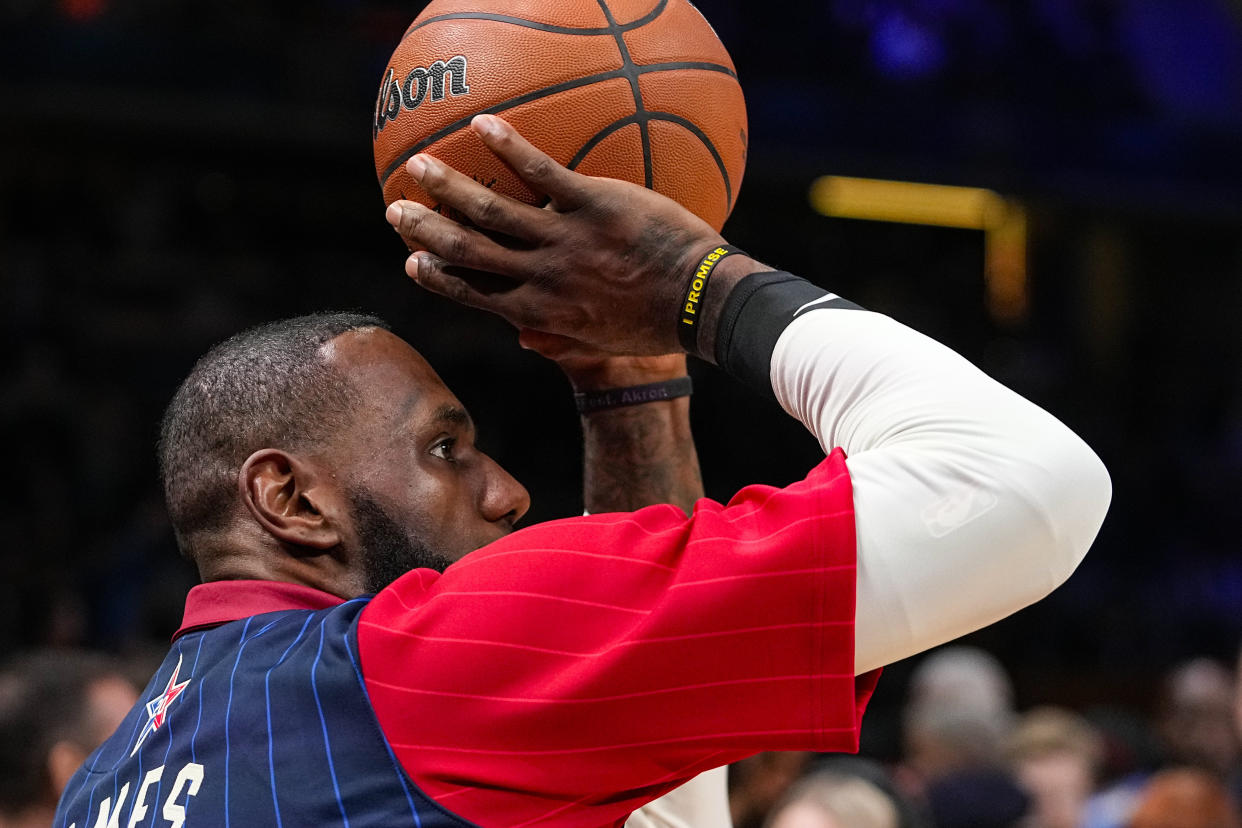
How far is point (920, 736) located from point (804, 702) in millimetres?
3585

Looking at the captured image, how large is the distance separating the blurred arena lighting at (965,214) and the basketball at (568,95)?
28.3 feet

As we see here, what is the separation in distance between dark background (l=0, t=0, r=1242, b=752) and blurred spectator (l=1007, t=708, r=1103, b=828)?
222 cm

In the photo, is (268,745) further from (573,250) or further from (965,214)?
(965,214)

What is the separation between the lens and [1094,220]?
13.2 meters

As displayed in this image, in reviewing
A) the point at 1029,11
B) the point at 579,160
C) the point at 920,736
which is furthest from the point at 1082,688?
the point at 579,160

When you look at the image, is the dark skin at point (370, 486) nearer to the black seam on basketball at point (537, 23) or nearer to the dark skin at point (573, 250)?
the dark skin at point (573, 250)

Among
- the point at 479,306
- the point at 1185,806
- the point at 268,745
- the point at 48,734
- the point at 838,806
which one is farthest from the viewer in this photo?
the point at 1185,806

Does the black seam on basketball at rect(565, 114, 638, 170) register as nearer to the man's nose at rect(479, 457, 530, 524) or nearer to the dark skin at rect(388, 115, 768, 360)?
the dark skin at rect(388, 115, 768, 360)

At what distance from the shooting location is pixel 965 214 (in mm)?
12250

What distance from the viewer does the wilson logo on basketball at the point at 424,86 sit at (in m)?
1.83

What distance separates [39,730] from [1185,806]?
10.1 feet

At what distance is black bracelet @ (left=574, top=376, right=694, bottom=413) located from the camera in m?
2.28

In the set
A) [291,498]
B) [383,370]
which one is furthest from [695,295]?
[291,498]

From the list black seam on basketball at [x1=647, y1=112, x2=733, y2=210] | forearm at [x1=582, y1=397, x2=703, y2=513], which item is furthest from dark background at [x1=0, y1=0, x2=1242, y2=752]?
black seam on basketball at [x1=647, y1=112, x2=733, y2=210]
